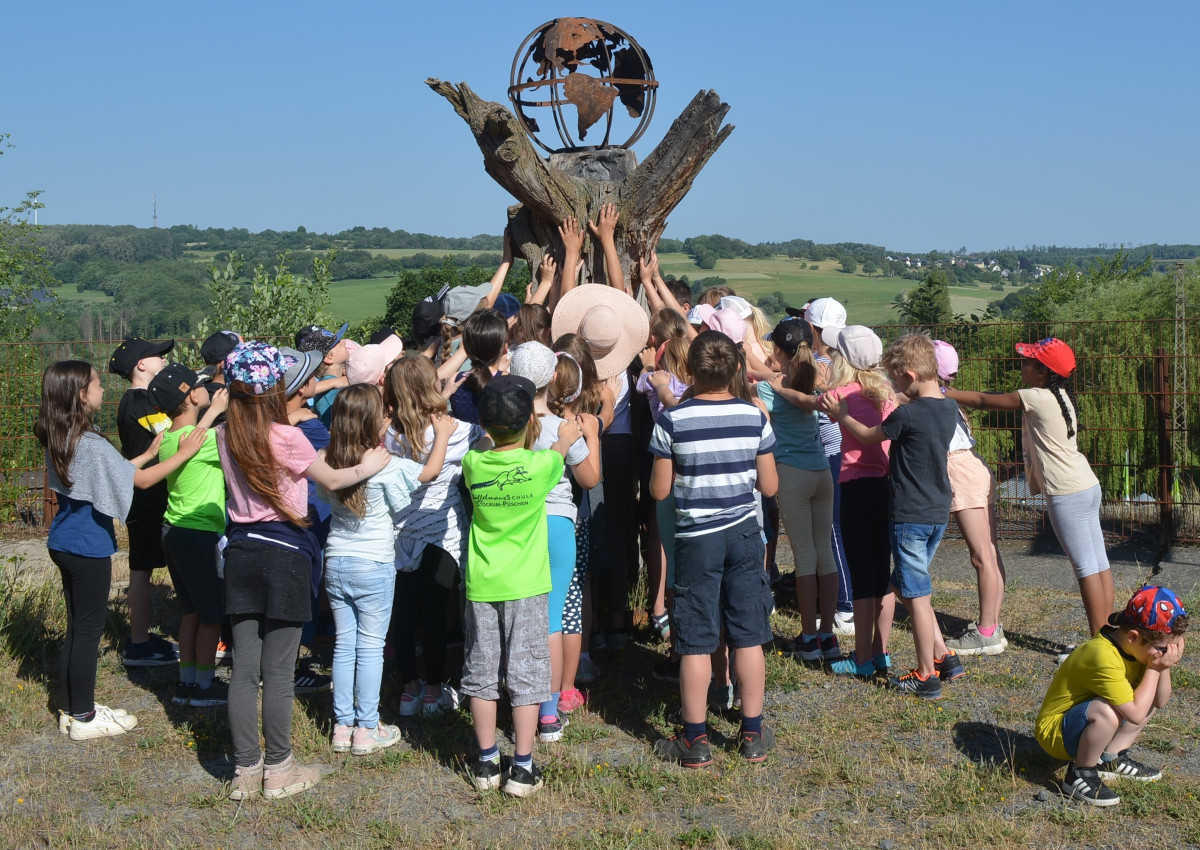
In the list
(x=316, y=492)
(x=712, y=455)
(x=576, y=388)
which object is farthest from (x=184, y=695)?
(x=712, y=455)

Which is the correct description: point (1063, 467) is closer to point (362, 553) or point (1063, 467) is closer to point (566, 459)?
point (566, 459)

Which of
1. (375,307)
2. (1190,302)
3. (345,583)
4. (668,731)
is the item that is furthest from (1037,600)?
(375,307)

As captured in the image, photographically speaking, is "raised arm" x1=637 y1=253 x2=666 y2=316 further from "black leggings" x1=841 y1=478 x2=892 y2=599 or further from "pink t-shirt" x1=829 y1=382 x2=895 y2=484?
"black leggings" x1=841 y1=478 x2=892 y2=599

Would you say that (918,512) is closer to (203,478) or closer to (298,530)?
(298,530)

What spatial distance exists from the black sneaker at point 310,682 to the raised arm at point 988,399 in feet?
12.2

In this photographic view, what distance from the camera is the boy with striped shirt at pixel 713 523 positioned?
4.25 m

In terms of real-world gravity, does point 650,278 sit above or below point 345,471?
above

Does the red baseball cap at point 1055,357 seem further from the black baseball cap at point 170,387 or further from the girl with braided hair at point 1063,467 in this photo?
the black baseball cap at point 170,387

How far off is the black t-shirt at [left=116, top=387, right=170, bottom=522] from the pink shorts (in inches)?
168

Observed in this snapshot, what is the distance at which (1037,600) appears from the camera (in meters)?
7.20

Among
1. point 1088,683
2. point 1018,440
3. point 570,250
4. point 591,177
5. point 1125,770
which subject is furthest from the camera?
point 1018,440

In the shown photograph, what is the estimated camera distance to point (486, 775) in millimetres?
4211

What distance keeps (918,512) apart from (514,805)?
234 centimetres

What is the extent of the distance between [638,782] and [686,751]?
0.27m
